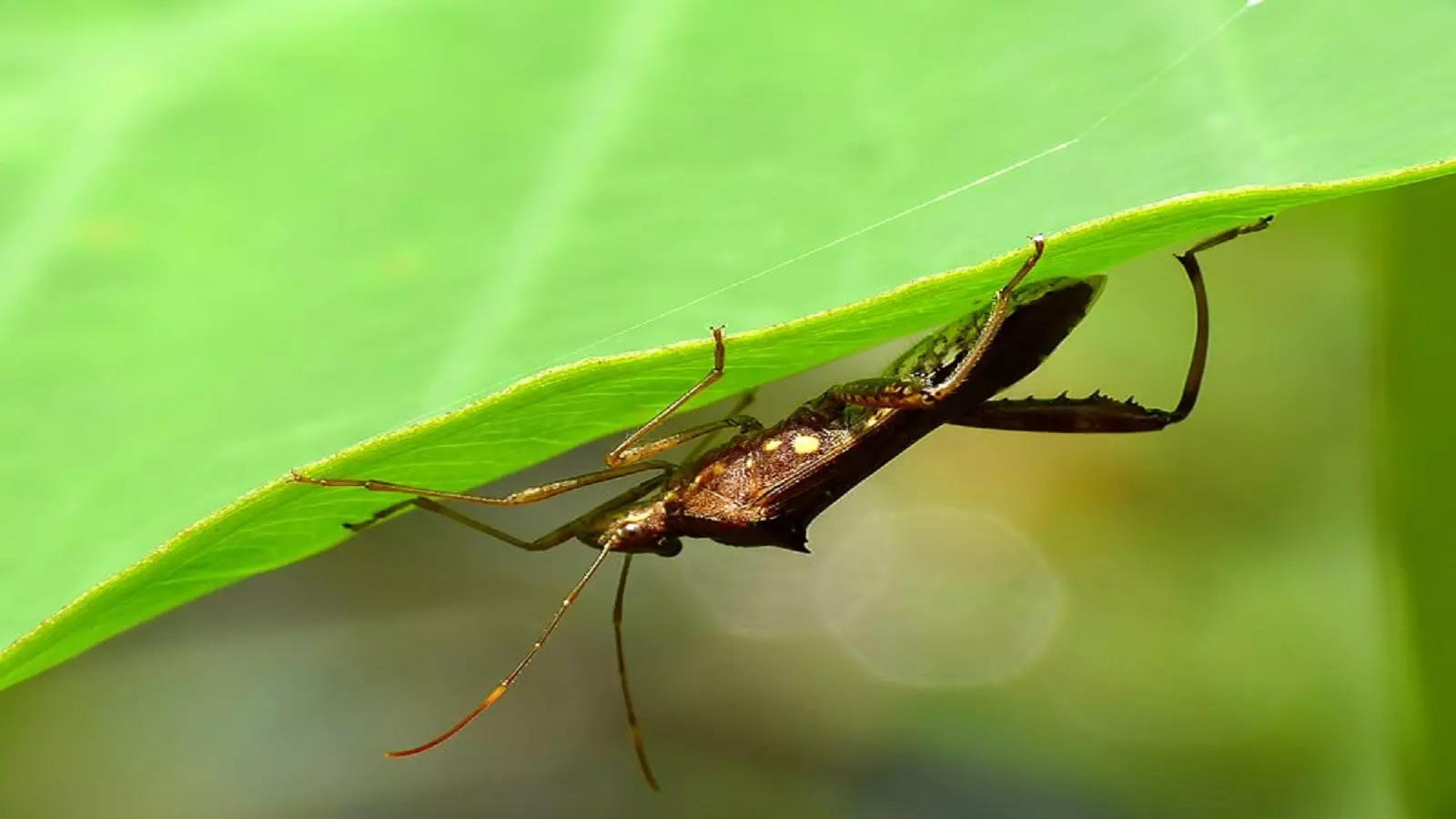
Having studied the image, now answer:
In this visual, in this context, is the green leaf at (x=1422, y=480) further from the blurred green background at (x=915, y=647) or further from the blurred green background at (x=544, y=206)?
the blurred green background at (x=915, y=647)

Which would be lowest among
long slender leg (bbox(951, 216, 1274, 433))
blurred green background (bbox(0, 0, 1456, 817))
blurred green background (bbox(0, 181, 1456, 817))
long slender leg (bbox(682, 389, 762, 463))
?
blurred green background (bbox(0, 181, 1456, 817))

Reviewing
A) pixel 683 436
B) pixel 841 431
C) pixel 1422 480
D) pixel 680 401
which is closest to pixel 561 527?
pixel 683 436

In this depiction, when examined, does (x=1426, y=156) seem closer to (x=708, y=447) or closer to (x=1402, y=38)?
(x=1402, y=38)

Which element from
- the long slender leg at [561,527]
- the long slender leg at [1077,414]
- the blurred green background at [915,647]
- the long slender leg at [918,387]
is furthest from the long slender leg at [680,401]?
the blurred green background at [915,647]

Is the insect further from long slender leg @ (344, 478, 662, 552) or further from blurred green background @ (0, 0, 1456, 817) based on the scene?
blurred green background @ (0, 0, 1456, 817)

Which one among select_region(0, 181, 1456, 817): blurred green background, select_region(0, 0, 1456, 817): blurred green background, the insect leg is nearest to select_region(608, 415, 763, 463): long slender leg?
the insect leg

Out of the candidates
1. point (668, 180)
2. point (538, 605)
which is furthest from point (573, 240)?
point (538, 605)
